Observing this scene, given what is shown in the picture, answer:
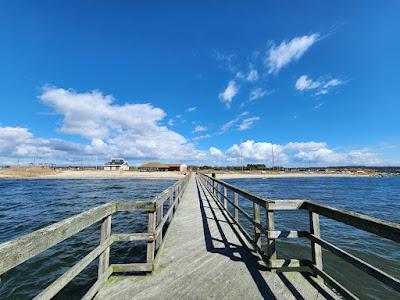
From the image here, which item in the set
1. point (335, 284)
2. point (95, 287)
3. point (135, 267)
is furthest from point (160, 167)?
point (335, 284)

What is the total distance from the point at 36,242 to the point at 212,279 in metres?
2.45

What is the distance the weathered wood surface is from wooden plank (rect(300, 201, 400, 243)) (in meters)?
0.98

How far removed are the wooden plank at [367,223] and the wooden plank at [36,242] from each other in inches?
105

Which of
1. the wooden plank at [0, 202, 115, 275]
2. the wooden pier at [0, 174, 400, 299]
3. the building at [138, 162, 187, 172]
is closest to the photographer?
the wooden plank at [0, 202, 115, 275]

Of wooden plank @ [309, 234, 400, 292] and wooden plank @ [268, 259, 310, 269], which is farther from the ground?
wooden plank @ [309, 234, 400, 292]

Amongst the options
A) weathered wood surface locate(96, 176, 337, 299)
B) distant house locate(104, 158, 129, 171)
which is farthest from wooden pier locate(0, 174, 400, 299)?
distant house locate(104, 158, 129, 171)

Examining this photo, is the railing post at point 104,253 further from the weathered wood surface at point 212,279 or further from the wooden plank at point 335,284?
the wooden plank at point 335,284

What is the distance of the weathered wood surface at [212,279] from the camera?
293cm

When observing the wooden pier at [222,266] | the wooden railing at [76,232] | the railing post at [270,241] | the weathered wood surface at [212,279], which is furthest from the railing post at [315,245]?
the wooden railing at [76,232]

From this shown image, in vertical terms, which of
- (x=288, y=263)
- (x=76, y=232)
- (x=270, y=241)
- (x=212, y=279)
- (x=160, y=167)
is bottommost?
(x=212, y=279)

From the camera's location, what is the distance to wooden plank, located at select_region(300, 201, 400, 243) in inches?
77.3

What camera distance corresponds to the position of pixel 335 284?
279cm

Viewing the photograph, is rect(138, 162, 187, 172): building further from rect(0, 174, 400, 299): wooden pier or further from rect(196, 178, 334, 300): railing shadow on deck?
rect(0, 174, 400, 299): wooden pier

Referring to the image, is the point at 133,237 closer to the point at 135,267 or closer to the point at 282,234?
the point at 135,267
